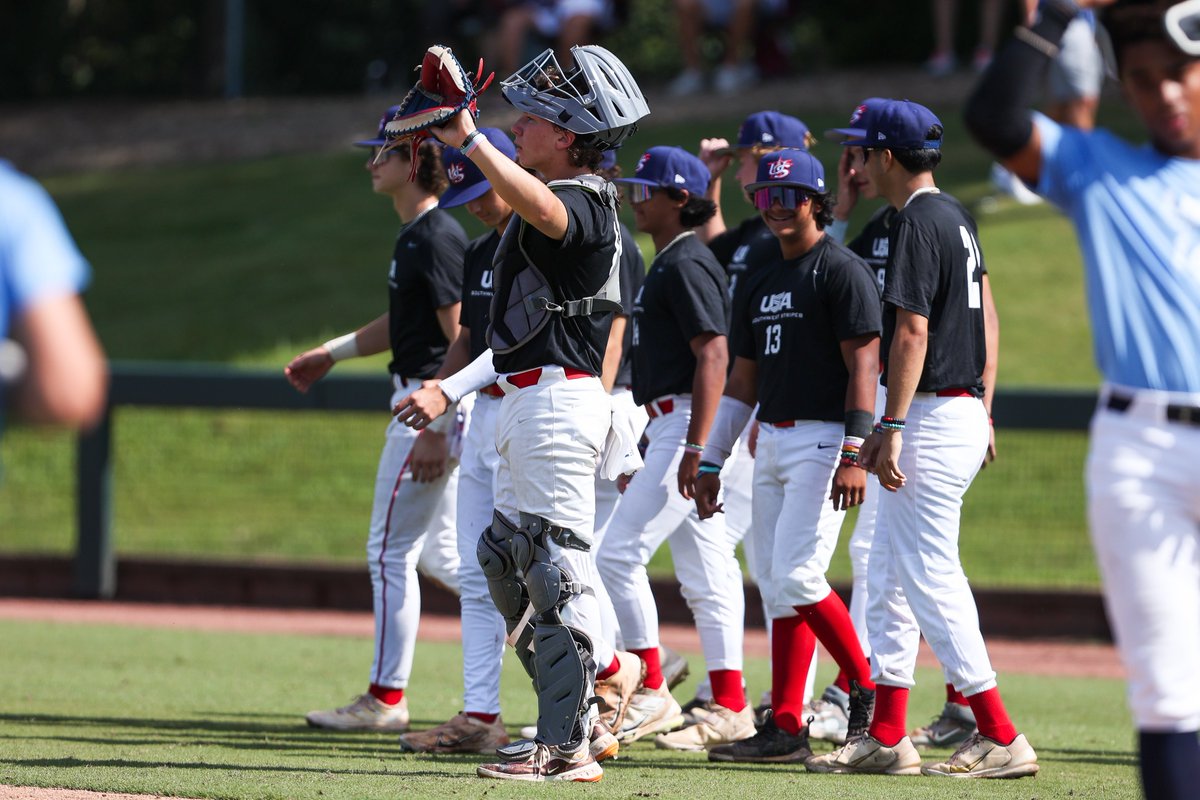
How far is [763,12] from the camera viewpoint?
18828 millimetres

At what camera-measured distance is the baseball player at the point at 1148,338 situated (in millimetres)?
3354

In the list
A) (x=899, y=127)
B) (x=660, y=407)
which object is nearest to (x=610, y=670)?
(x=660, y=407)

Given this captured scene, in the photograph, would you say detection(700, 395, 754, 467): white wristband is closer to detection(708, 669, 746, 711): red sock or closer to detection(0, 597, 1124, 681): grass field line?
detection(708, 669, 746, 711): red sock

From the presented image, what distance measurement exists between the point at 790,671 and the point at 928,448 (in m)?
1.04

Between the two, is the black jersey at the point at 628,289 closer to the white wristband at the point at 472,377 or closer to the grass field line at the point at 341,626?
the white wristband at the point at 472,377

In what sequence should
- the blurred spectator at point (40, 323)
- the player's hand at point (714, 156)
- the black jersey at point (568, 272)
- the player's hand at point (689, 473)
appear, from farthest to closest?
the player's hand at point (714, 156)
the player's hand at point (689, 473)
the black jersey at point (568, 272)
the blurred spectator at point (40, 323)

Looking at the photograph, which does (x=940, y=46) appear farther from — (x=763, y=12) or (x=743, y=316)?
(x=743, y=316)

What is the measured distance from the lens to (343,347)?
6734mm

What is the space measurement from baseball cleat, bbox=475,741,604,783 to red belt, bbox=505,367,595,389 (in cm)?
117

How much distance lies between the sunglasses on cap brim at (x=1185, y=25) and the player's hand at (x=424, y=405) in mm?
2679

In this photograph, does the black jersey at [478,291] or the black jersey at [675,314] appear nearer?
the black jersey at [478,291]

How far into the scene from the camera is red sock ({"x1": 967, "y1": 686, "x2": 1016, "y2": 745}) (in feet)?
17.7

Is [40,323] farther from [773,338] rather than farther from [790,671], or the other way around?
[790,671]

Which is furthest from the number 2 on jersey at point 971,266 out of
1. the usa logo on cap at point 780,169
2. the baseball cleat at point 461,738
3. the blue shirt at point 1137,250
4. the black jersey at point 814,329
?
the baseball cleat at point 461,738
